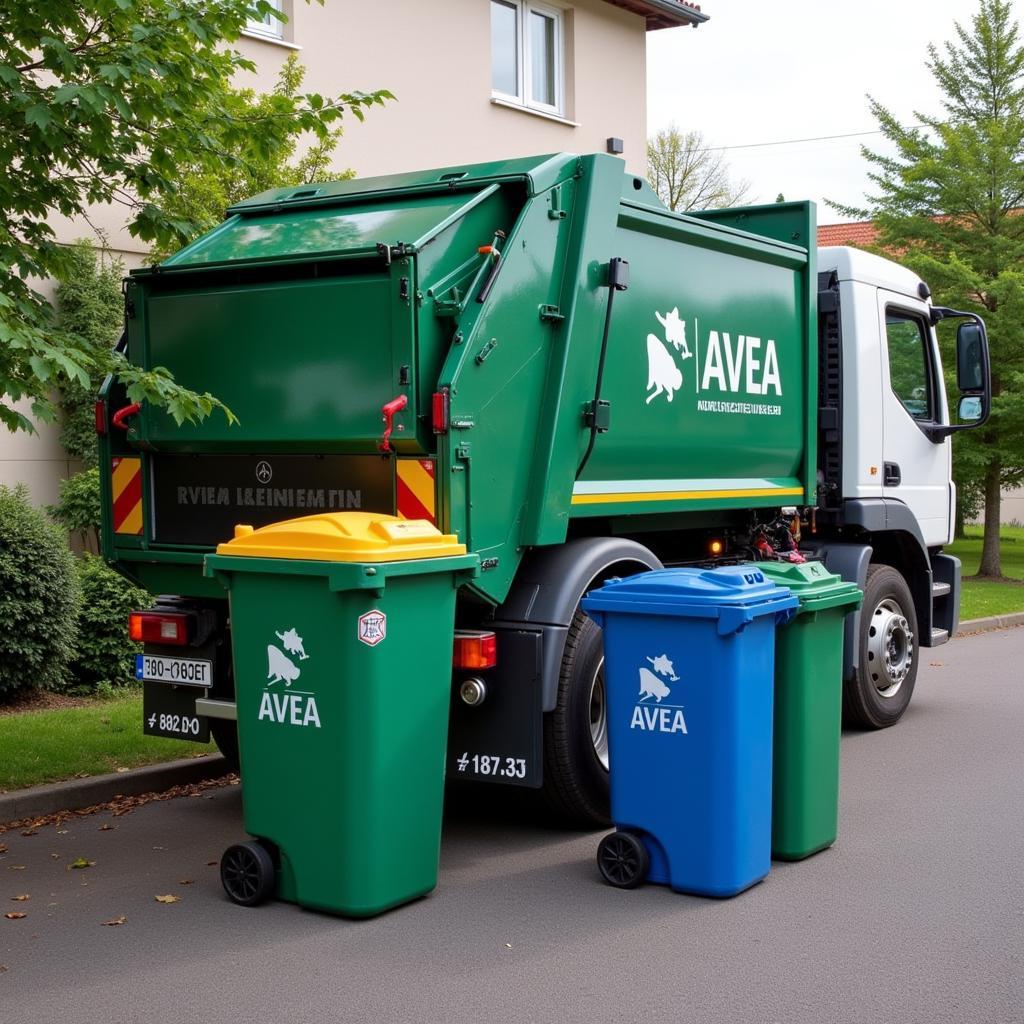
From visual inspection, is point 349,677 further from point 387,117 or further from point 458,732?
point 387,117

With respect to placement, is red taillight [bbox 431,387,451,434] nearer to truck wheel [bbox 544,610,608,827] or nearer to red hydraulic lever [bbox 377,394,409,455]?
red hydraulic lever [bbox 377,394,409,455]

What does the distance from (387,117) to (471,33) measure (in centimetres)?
174

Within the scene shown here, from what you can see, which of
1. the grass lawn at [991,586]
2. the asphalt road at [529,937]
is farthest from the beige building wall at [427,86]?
the grass lawn at [991,586]

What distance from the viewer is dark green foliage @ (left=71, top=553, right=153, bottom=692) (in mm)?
9078

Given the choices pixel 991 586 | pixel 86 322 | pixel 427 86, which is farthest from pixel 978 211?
pixel 86 322

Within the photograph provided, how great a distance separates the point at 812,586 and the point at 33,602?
16.2ft

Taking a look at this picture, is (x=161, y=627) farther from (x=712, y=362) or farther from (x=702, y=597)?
(x=712, y=362)

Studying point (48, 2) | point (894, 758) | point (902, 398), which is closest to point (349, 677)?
point (48, 2)

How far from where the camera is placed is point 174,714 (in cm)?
619

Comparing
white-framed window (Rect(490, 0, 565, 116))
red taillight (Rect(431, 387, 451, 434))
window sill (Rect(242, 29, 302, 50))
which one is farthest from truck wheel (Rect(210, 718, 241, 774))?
white-framed window (Rect(490, 0, 565, 116))

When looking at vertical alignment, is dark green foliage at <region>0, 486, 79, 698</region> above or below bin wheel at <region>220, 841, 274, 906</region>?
above

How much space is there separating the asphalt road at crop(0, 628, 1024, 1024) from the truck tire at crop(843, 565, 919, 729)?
1.96 meters

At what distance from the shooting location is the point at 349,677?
480 cm

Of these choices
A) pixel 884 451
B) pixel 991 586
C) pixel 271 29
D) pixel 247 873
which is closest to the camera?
pixel 247 873
